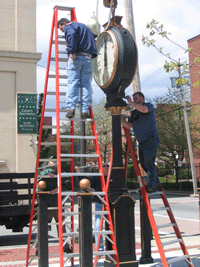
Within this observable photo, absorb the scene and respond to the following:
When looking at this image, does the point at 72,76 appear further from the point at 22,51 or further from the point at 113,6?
the point at 22,51

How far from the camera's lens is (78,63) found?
5980 millimetres

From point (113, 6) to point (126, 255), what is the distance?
4100mm

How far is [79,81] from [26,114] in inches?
372

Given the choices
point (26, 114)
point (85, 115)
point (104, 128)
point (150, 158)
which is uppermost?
point (104, 128)

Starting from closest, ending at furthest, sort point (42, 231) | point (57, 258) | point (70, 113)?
point (70, 113)
point (42, 231)
point (57, 258)

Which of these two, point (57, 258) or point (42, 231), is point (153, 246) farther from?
point (42, 231)

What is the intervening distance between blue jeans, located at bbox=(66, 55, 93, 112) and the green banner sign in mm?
9278

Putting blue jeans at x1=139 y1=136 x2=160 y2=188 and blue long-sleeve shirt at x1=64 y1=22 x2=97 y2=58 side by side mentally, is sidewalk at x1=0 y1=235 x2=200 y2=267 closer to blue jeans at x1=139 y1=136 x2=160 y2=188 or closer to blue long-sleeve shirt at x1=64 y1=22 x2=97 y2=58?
blue jeans at x1=139 y1=136 x2=160 y2=188

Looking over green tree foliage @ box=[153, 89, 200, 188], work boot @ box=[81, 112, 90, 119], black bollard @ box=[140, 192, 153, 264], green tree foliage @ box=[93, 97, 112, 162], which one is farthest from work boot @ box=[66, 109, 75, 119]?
green tree foliage @ box=[93, 97, 112, 162]

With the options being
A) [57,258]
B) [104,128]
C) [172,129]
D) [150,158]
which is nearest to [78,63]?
[150,158]

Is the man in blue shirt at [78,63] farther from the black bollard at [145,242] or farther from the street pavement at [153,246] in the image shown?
the street pavement at [153,246]

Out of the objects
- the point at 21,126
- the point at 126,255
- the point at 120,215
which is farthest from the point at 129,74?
the point at 21,126

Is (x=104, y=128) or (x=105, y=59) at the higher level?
(x=104, y=128)

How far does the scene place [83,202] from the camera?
15.8ft
